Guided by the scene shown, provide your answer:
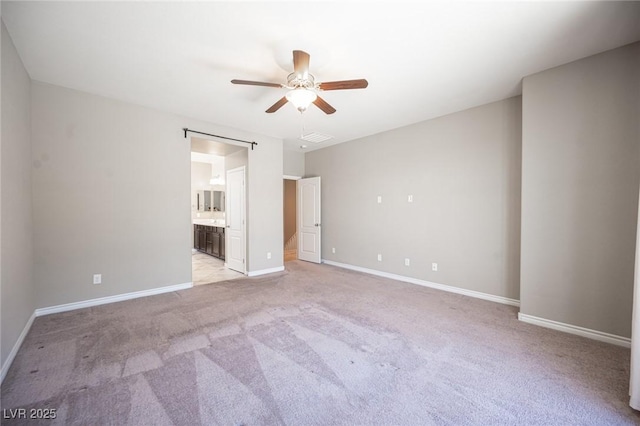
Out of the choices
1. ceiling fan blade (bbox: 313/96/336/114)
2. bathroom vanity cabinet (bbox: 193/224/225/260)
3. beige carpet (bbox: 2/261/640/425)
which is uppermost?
ceiling fan blade (bbox: 313/96/336/114)

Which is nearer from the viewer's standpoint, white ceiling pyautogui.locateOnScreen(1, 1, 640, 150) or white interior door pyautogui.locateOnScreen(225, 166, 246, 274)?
white ceiling pyautogui.locateOnScreen(1, 1, 640, 150)

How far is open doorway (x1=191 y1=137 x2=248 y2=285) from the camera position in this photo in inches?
204

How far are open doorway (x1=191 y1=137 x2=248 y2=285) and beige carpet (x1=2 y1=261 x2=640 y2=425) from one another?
1.99 metres

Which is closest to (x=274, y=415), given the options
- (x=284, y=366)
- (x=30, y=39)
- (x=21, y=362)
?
(x=284, y=366)

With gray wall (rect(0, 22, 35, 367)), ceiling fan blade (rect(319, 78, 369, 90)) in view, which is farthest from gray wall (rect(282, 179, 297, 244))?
ceiling fan blade (rect(319, 78, 369, 90))

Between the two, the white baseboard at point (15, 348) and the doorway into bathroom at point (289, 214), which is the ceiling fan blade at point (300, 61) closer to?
the white baseboard at point (15, 348)

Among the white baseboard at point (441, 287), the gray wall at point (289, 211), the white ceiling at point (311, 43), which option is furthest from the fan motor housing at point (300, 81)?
the gray wall at point (289, 211)

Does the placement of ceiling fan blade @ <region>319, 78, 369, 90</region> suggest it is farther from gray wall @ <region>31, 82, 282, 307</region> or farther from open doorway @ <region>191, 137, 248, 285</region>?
open doorway @ <region>191, 137, 248, 285</region>

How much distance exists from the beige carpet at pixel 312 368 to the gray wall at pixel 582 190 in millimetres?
407

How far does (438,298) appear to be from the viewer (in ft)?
12.7

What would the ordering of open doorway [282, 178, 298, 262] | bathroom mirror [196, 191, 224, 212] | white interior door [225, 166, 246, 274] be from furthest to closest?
open doorway [282, 178, 298, 262], bathroom mirror [196, 191, 224, 212], white interior door [225, 166, 246, 274]

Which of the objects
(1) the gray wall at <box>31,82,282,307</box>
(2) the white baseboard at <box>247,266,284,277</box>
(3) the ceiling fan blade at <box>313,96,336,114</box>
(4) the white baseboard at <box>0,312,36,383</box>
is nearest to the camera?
(4) the white baseboard at <box>0,312,36,383</box>

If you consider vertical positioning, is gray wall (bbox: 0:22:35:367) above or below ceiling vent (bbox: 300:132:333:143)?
below

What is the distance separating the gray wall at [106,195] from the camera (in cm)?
319
